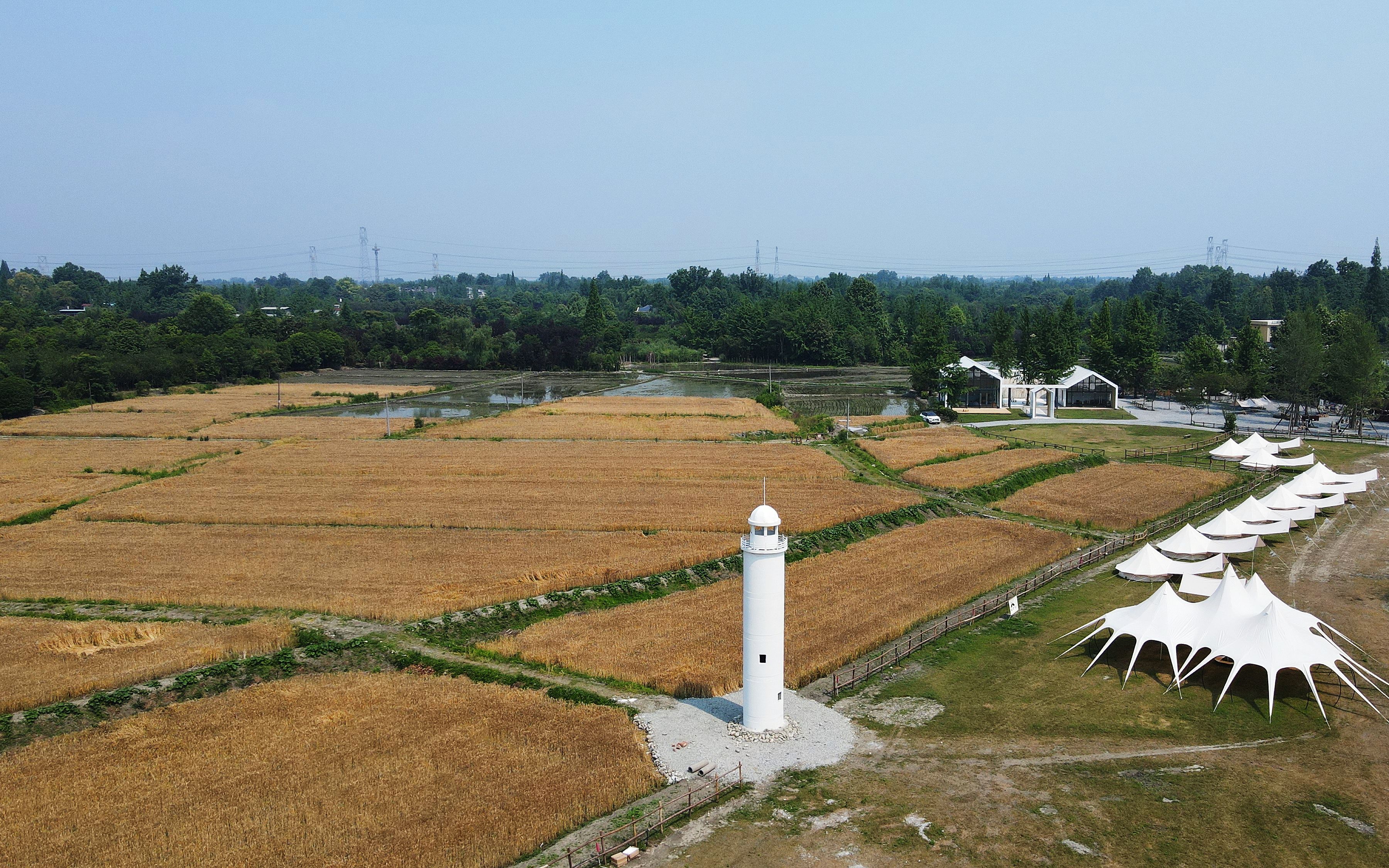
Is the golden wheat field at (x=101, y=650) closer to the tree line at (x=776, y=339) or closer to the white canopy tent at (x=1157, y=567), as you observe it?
the white canopy tent at (x=1157, y=567)

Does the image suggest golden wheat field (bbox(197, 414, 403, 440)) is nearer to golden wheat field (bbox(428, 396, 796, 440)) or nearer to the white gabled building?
golden wheat field (bbox(428, 396, 796, 440))

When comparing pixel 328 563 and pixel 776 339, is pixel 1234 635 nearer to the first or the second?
pixel 328 563

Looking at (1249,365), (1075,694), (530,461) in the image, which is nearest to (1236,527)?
(1075,694)

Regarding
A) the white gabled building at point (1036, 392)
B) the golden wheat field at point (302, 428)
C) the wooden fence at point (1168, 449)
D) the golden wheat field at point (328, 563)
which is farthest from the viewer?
the white gabled building at point (1036, 392)

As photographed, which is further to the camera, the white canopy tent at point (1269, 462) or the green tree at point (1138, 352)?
the green tree at point (1138, 352)

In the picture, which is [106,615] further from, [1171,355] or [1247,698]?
[1171,355]

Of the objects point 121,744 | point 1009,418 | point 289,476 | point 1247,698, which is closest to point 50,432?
point 289,476

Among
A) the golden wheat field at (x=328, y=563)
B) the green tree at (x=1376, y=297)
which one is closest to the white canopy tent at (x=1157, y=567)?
the golden wheat field at (x=328, y=563)
